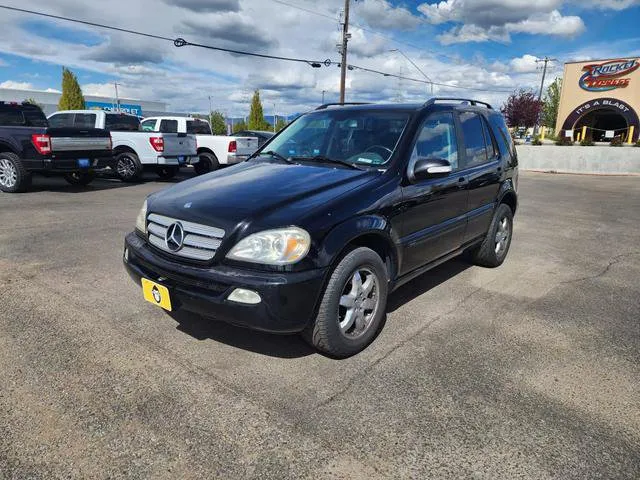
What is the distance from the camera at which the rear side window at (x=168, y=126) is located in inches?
551

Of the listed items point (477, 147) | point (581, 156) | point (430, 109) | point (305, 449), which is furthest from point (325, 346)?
point (581, 156)

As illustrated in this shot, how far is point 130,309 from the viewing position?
3.83 m

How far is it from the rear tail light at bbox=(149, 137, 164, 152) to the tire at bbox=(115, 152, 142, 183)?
0.71m

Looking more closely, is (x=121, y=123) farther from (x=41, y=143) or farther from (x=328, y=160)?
(x=328, y=160)

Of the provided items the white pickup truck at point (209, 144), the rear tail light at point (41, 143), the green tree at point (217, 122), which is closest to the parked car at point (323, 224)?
the rear tail light at point (41, 143)

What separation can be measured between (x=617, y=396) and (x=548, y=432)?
703 millimetres

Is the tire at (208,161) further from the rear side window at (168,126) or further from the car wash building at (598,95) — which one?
the car wash building at (598,95)

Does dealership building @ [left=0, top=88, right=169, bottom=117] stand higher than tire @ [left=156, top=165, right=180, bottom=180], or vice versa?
dealership building @ [left=0, top=88, right=169, bottom=117]

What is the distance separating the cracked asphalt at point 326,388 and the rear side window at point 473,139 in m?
1.31

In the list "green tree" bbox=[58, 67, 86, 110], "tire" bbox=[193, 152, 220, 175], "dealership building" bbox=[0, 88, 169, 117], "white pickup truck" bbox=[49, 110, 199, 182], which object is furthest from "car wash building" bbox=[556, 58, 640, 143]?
"dealership building" bbox=[0, 88, 169, 117]

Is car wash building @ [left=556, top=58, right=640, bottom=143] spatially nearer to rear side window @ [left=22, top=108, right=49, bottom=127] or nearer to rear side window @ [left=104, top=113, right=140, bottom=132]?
rear side window @ [left=104, top=113, right=140, bottom=132]

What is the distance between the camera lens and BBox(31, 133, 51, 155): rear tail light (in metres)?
9.36

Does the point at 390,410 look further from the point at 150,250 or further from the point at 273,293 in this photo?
the point at 150,250

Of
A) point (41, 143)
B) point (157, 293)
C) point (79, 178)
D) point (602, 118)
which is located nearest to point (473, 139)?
point (157, 293)
